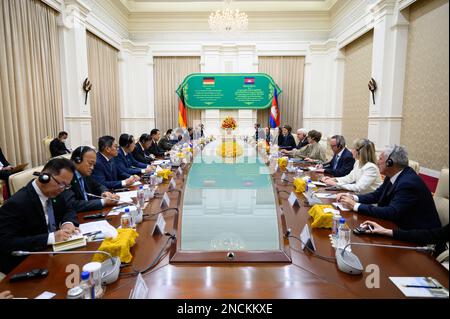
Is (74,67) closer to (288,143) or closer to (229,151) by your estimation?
→ (229,151)

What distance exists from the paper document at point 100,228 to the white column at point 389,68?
4454 mm

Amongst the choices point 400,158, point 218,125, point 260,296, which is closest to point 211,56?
point 218,125

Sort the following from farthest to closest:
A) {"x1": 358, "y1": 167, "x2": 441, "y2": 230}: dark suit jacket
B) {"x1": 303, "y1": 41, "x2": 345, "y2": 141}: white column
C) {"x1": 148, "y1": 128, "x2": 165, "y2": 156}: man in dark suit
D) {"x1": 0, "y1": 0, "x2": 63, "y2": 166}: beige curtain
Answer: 1. {"x1": 303, "y1": 41, "x2": 345, "y2": 141}: white column
2. {"x1": 148, "y1": 128, "x2": 165, "y2": 156}: man in dark suit
3. {"x1": 0, "y1": 0, "x2": 63, "y2": 166}: beige curtain
4. {"x1": 358, "y1": 167, "x2": 441, "y2": 230}: dark suit jacket

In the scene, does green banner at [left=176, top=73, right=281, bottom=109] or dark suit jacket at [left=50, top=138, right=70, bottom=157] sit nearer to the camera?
dark suit jacket at [left=50, top=138, right=70, bottom=157]

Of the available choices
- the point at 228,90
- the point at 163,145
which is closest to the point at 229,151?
the point at 163,145

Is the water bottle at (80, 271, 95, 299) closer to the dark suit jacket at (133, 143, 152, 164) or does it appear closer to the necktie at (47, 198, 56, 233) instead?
the necktie at (47, 198, 56, 233)

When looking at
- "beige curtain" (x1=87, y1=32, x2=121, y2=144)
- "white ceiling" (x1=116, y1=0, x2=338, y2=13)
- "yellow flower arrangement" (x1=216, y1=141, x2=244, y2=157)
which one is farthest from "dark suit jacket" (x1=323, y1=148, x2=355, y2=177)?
"white ceiling" (x1=116, y1=0, x2=338, y2=13)

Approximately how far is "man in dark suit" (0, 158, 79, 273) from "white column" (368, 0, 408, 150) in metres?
4.66

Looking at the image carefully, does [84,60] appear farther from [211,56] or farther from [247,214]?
[247,214]

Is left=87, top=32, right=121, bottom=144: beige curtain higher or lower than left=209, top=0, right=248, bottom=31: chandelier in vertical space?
lower

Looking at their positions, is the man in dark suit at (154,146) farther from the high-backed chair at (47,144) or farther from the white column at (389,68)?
the white column at (389,68)

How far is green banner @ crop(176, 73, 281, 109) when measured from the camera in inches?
290

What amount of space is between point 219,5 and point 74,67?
157 inches

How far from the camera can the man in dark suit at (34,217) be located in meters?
1.29
